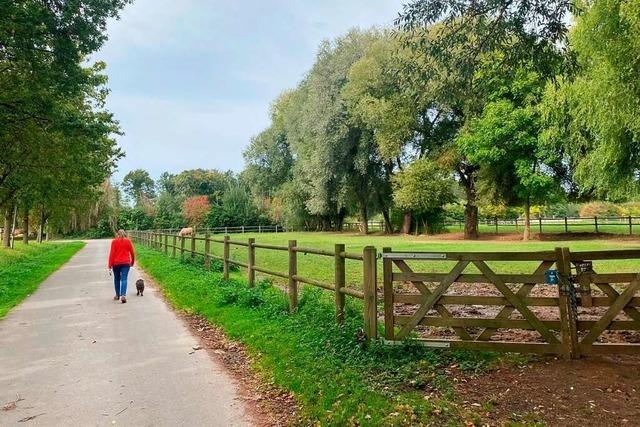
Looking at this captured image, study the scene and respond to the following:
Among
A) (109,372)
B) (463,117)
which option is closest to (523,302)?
(109,372)

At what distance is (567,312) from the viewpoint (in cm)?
498

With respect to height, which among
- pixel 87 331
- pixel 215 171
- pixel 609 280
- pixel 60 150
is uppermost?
pixel 215 171

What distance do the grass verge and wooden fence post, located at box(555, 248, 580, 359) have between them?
0.73 metres

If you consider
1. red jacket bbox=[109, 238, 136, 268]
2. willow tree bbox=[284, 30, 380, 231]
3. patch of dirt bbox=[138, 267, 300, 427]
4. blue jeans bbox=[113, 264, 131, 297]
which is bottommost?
patch of dirt bbox=[138, 267, 300, 427]

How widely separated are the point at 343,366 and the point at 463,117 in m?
32.9

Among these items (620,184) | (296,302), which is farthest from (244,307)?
(620,184)

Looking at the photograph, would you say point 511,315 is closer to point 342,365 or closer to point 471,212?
point 342,365

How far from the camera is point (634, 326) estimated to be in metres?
4.89

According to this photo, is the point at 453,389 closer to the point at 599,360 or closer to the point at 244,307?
the point at 599,360

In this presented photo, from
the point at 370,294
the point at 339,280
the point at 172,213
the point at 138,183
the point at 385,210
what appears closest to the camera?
the point at 370,294

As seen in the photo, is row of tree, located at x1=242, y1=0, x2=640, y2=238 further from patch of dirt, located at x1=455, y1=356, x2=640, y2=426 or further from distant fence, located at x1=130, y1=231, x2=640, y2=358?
patch of dirt, located at x1=455, y1=356, x2=640, y2=426

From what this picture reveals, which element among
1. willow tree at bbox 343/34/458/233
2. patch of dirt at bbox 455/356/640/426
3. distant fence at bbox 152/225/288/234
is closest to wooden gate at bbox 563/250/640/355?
patch of dirt at bbox 455/356/640/426

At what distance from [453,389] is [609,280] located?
2.07 meters

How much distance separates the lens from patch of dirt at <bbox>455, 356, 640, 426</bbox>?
3.75 metres
